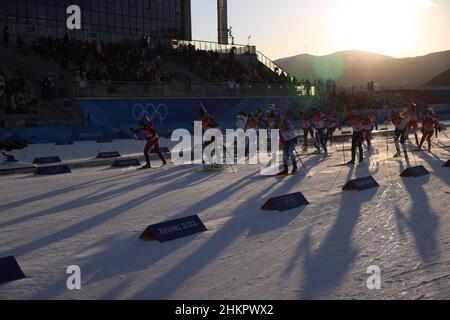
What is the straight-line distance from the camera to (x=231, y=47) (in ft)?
145

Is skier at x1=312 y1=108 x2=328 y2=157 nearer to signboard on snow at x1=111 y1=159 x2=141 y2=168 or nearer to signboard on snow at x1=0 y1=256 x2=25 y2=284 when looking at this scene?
signboard on snow at x1=111 y1=159 x2=141 y2=168

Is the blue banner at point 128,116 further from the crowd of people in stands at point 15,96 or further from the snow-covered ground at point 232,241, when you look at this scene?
the snow-covered ground at point 232,241

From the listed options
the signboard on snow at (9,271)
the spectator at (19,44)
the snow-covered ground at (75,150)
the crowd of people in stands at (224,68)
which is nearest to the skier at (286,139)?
the snow-covered ground at (75,150)

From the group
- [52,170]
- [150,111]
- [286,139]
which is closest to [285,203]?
[286,139]

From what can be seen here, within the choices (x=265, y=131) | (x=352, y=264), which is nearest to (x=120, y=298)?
(x=352, y=264)

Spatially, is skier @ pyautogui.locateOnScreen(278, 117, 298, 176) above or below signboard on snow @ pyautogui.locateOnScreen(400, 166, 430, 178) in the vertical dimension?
above

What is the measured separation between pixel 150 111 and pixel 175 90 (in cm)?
226

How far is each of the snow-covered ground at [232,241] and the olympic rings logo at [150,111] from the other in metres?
15.0

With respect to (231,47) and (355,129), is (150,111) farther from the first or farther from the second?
(231,47)

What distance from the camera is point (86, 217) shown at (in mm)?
9461

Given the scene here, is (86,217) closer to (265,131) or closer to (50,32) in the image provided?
(265,131)

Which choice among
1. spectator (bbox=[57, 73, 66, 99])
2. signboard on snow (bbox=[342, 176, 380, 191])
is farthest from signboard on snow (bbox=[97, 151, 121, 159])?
signboard on snow (bbox=[342, 176, 380, 191])

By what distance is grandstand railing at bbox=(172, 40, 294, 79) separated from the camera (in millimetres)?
41562

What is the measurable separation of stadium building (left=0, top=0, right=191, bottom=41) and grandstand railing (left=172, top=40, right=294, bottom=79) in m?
5.14
